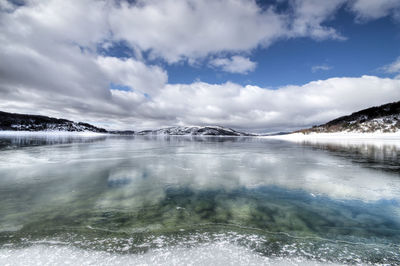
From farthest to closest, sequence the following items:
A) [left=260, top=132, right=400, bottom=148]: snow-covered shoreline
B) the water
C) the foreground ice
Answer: [left=260, top=132, right=400, bottom=148]: snow-covered shoreline
the water
the foreground ice

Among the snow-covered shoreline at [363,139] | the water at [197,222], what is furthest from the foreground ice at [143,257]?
the snow-covered shoreline at [363,139]

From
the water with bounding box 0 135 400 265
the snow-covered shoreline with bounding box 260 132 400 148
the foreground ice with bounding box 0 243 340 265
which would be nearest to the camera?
the foreground ice with bounding box 0 243 340 265

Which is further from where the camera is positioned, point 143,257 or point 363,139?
point 363,139

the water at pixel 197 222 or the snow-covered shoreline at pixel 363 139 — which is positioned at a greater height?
the snow-covered shoreline at pixel 363 139

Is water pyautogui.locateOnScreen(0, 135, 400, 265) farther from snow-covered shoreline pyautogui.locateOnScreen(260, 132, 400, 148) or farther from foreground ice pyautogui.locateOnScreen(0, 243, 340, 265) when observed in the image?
snow-covered shoreline pyautogui.locateOnScreen(260, 132, 400, 148)

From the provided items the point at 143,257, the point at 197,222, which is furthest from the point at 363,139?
the point at 143,257

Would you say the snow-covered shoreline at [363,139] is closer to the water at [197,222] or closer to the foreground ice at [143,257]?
the water at [197,222]

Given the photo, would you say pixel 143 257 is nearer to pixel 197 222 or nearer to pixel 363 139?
pixel 197 222

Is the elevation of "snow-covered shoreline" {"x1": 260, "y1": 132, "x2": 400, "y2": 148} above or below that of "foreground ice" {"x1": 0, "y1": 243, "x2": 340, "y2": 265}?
above

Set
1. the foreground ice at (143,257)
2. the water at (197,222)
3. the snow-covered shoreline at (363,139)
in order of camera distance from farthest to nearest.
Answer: the snow-covered shoreline at (363,139), the water at (197,222), the foreground ice at (143,257)

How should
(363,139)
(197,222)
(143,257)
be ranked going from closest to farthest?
(143,257), (197,222), (363,139)

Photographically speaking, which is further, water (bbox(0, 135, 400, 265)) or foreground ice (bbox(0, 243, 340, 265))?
water (bbox(0, 135, 400, 265))

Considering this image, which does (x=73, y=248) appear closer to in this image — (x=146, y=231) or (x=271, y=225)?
(x=146, y=231)

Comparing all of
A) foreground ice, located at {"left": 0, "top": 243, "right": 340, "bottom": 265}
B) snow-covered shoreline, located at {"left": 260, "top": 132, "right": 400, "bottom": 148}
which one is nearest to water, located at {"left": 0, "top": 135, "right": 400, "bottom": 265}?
foreground ice, located at {"left": 0, "top": 243, "right": 340, "bottom": 265}
